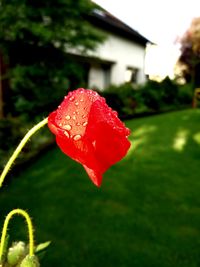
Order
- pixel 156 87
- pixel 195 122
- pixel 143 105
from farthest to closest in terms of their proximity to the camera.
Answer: pixel 156 87 → pixel 143 105 → pixel 195 122

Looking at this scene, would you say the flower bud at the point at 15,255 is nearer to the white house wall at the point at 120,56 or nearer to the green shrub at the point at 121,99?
the green shrub at the point at 121,99

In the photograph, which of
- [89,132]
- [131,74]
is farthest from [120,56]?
[89,132]

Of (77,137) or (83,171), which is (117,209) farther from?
(77,137)

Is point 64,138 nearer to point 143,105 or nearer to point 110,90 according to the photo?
point 110,90

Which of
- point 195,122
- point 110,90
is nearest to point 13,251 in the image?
point 195,122

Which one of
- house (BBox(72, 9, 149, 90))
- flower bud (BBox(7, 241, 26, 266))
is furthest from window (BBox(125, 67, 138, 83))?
flower bud (BBox(7, 241, 26, 266))

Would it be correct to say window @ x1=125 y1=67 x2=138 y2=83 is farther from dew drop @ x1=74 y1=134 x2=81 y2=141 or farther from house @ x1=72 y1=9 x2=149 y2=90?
dew drop @ x1=74 y1=134 x2=81 y2=141
